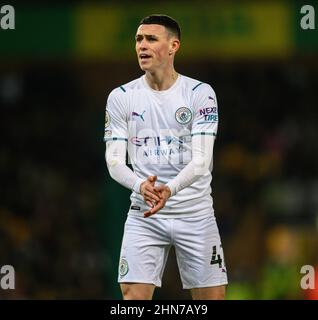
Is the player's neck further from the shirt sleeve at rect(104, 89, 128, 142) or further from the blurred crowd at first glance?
the blurred crowd

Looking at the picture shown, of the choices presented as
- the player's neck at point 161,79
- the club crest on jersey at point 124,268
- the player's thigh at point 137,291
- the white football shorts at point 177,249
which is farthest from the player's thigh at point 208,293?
the player's neck at point 161,79

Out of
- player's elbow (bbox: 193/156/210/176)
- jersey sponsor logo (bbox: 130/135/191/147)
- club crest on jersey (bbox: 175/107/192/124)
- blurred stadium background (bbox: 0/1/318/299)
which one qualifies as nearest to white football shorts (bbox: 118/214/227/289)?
player's elbow (bbox: 193/156/210/176)

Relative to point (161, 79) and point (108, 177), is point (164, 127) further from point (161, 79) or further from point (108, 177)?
point (108, 177)

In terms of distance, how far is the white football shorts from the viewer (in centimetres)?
644

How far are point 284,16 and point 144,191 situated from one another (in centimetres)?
705

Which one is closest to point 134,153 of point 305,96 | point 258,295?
point 258,295

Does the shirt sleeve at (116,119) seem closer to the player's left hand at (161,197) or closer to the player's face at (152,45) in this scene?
the player's face at (152,45)

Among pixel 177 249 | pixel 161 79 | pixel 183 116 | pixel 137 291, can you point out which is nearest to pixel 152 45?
pixel 161 79

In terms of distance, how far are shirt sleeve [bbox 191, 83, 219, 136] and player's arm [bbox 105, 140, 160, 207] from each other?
1.28 feet

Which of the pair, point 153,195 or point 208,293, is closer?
point 153,195

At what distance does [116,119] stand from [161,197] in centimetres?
55

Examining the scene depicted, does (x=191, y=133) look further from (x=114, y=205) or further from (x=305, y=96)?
(x=305, y=96)

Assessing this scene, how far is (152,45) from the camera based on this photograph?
20.5 feet

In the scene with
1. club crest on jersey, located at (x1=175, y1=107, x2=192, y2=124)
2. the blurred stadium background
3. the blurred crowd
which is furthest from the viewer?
the blurred crowd
